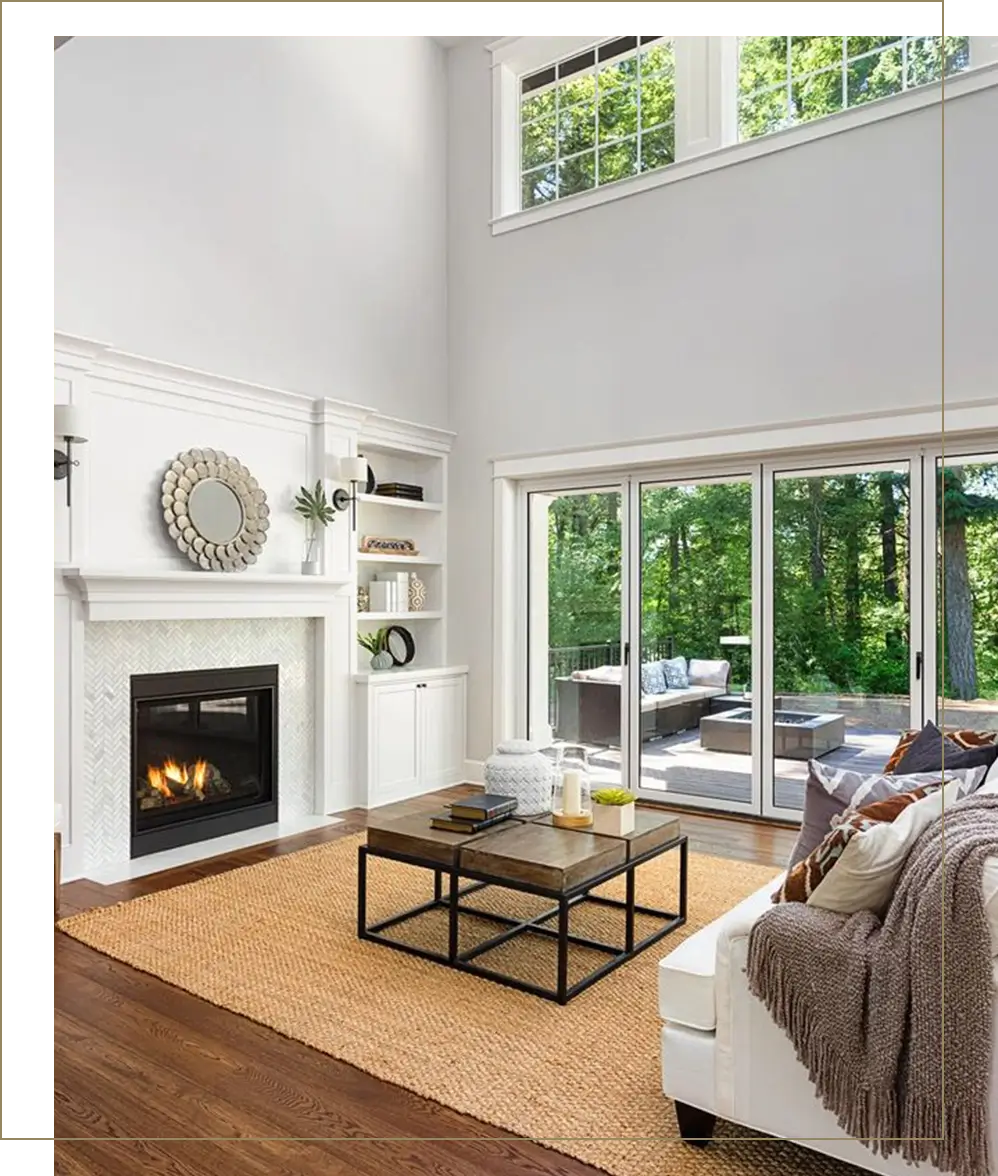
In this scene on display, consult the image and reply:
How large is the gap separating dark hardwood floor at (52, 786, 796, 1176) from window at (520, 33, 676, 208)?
2849 millimetres

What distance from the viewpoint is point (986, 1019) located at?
4.37 feet

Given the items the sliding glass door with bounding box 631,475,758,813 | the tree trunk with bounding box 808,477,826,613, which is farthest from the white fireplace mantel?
the tree trunk with bounding box 808,477,826,613

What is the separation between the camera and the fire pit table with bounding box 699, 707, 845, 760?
393cm

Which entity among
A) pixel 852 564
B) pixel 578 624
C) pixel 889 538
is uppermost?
pixel 889 538

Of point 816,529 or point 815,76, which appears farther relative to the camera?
point 816,529

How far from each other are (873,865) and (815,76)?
3.21 m

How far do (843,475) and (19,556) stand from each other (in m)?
3.50

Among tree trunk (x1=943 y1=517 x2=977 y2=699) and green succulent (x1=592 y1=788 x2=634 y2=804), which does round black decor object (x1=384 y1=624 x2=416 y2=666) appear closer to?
green succulent (x1=592 y1=788 x2=634 y2=804)

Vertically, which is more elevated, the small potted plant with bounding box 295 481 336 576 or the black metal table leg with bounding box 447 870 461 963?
the small potted plant with bounding box 295 481 336 576

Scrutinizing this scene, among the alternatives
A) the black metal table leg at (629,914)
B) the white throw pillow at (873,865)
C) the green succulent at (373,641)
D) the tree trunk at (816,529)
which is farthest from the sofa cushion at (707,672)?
the white throw pillow at (873,865)

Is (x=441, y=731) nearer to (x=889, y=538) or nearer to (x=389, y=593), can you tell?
(x=389, y=593)

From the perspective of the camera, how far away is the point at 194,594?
11.6 ft

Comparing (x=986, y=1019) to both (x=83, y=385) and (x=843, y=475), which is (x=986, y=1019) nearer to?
(x=843, y=475)

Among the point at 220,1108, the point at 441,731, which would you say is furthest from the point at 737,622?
the point at 220,1108
